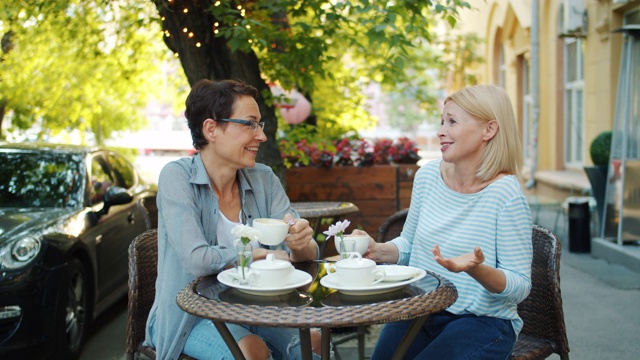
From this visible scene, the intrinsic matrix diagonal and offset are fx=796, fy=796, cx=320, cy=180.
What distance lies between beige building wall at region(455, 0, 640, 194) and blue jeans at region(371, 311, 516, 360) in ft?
14.8

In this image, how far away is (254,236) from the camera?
259 centimetres

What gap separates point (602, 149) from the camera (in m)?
9.16

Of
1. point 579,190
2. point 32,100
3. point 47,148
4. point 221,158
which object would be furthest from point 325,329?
point 32,100

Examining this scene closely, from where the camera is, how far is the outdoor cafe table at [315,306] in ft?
7.30

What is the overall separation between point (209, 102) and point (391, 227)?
1234mm

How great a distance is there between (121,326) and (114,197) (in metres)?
1.06

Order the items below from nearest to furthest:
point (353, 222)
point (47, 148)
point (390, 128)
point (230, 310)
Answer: point (230, 310) < point (47, 148) < point (353, 222) < point (390, 128)

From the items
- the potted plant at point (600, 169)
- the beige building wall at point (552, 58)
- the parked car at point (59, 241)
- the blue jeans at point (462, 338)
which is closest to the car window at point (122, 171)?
the parked car at point (59, 241)

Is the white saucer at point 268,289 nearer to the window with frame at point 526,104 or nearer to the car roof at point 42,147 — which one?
the car roof at point 42,147

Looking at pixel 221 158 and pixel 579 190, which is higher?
pixel 221 158

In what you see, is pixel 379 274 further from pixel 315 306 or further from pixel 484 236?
pixel 484 236

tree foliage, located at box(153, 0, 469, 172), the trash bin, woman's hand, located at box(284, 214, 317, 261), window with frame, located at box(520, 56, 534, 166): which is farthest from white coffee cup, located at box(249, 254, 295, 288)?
window with frame, located at box(520, 56, 534, 166)

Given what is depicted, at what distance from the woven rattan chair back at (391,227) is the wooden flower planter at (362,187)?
12.8 ft

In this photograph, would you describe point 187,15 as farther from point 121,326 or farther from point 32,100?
point 32,100
